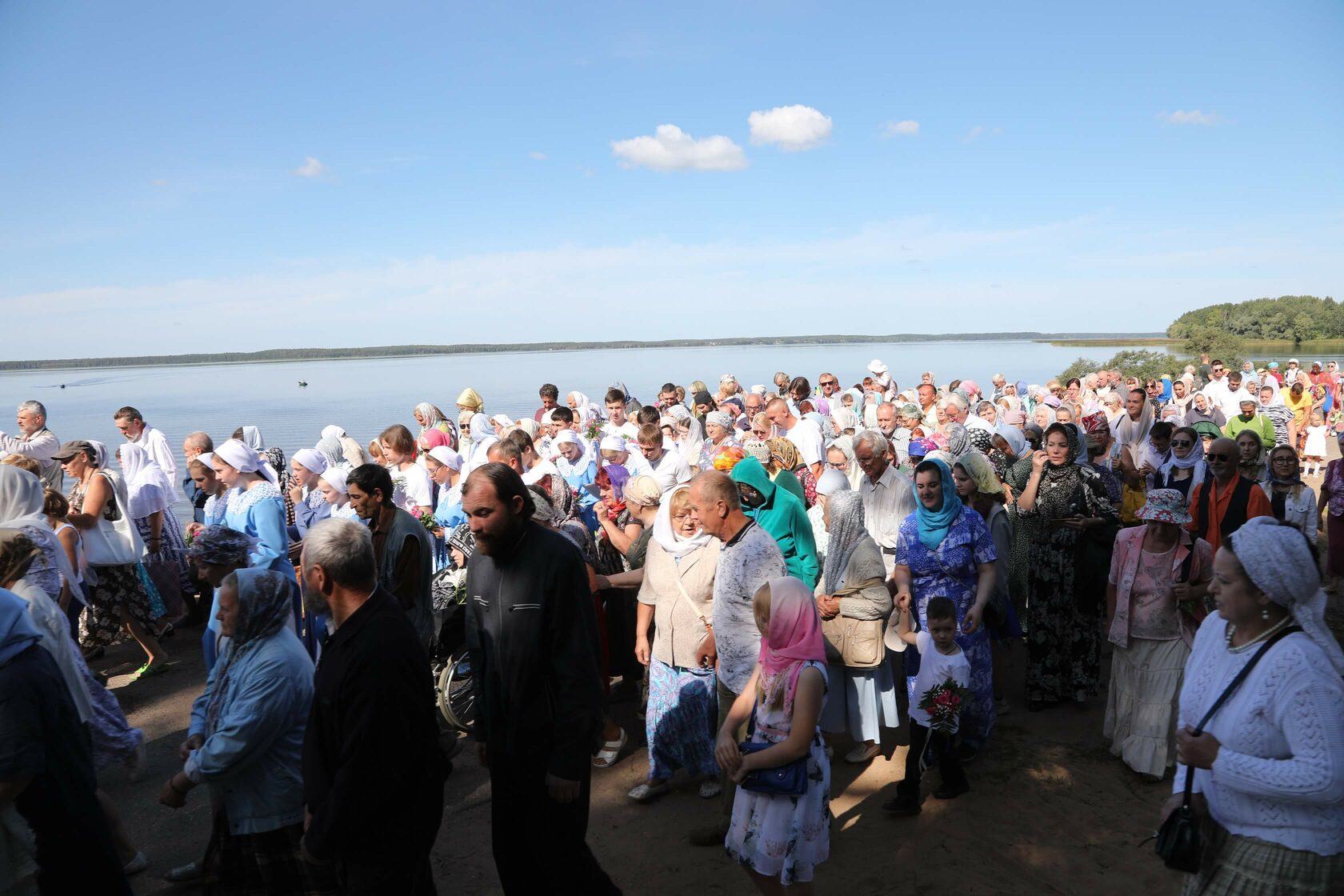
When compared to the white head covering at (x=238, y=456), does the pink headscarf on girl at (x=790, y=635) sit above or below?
below

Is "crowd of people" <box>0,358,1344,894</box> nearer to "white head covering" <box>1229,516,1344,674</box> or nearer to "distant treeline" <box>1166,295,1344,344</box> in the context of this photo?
"white head covering" <box>1229,516,1344,674</box>

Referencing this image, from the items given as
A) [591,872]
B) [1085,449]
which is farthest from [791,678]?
[1085,449]

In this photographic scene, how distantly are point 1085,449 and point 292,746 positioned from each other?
555 cm

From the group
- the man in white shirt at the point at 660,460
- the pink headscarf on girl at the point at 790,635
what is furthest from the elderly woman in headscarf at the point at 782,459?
the pink headscarf on girl at the point at 790,635

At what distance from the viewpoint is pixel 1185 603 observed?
4805mm

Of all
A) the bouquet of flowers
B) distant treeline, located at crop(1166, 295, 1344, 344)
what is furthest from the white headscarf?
distant treeline, located at crop(1166, 295, 1344, 344)

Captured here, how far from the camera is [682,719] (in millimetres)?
4633

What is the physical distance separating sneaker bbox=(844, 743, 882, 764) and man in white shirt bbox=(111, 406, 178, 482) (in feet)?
22.2

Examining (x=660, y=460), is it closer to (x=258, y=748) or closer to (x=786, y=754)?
(x=786, y=754)

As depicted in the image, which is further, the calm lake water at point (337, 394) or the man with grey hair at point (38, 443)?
the calm lake water at point (337, 394)

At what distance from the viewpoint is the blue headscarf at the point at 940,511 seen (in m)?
4.85

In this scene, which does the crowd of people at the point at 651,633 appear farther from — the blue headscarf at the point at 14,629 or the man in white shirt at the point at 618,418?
the man in white shirt at the point at 618,418

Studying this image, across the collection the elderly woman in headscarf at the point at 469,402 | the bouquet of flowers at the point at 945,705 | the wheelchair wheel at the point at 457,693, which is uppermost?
the elderly woman in headscarf at the point at 469,402

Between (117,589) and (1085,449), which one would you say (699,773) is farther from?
(117,589)
